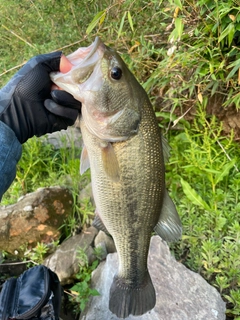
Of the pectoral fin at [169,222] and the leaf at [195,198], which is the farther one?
the leaf at [195,198]

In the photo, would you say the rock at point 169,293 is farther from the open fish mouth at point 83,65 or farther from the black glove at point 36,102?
the open fish mouth at point 83,65

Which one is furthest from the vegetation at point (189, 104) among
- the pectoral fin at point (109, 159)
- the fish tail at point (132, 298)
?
the pectoral fin at point (109, 159)

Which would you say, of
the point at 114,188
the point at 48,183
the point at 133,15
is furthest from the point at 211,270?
the point at 133,15

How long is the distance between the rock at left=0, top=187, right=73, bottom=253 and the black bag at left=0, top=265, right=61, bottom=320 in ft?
2.73

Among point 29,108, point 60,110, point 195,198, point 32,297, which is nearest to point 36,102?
point 29,108

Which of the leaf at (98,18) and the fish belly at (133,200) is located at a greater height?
the leaf at (98,18)

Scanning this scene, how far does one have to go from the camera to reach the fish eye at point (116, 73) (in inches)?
63.8

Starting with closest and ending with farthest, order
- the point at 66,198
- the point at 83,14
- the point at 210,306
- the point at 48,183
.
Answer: the point at 210,306, the point at 66,198, the point at 48,183, the point at 83,14

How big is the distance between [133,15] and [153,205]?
2.14 metres

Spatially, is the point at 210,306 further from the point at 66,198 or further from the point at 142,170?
the point at 66,198

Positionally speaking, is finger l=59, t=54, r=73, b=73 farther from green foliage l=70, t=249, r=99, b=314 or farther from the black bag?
green foliage l=70, t=249, r=99, b=314

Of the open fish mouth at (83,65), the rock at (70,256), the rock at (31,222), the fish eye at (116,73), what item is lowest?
the rock at (70,256)

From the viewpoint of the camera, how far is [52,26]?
13.5 feet

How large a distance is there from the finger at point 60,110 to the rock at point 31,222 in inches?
53.8
